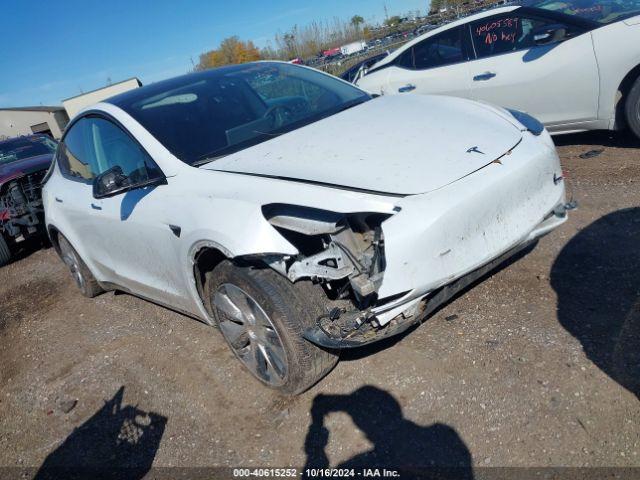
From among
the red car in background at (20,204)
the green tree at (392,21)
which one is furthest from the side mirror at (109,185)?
the green tree at (392,21)

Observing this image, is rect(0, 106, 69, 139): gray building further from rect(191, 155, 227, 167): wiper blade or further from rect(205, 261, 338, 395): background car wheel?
rect(205, 261, 338, 395): background car wheel

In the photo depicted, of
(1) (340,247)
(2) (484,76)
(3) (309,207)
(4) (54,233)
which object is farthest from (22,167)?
(1) (340,247)

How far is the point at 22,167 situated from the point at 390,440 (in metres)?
6.98

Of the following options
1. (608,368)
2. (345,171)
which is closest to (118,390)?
(345,171)

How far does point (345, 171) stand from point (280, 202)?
37 cm

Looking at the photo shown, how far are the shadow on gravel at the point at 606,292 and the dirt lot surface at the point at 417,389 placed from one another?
0.03 feet

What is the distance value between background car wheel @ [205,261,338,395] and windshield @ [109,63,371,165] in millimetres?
818

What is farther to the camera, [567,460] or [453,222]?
[453,222]

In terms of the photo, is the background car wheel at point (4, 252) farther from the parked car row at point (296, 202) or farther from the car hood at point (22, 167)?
the parked car row at point (296, 202)

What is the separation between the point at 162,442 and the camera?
285 cm

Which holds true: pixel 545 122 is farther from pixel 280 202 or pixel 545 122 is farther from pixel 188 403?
pixel 188 403

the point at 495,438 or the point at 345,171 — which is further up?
the point at 345,171

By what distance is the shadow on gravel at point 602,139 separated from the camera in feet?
17.6

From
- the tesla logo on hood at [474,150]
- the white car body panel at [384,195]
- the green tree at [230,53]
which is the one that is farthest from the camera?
the green tree at [230,53]
